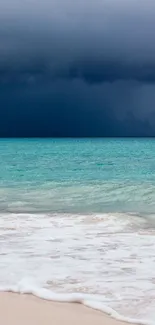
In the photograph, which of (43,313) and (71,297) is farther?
(71,297)

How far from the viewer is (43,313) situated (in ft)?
14.7

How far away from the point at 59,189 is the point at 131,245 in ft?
35.5

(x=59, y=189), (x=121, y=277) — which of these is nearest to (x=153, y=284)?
(x=121, y=277)

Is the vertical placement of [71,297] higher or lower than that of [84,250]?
higher

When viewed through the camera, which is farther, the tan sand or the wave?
the wave

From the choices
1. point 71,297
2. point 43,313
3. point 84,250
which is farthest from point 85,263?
point 43,313

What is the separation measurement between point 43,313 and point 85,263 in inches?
82.2

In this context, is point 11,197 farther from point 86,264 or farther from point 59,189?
point 86,264

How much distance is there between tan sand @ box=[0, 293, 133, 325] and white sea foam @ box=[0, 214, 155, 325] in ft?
0.43

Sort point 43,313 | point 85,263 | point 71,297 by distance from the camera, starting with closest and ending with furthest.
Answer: point 43,313, point 71,297, point 85,263

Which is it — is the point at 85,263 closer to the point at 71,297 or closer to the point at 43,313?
the point at 71,297

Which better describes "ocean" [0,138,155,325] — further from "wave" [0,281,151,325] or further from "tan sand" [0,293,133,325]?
"tan sand" [0,293,133,325]

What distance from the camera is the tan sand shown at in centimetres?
426

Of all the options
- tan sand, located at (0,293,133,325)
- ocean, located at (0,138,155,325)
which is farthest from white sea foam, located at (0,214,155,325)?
tan sand, located at (0,293,133,325)
